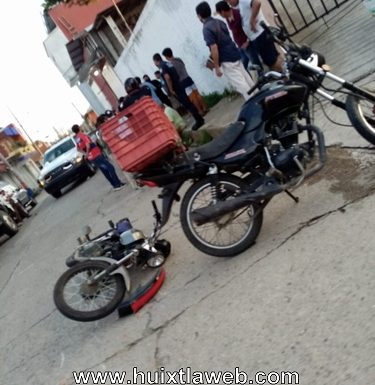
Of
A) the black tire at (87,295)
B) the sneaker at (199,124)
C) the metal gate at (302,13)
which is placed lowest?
the sneaker at (199,124)

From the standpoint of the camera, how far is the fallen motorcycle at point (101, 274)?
162 inches

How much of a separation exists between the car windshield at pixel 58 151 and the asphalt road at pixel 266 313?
550 inches

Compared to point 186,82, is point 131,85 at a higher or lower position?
higher

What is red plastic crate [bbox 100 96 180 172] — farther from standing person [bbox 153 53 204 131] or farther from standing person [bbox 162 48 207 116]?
standing person [bbox 162 48 207 116]

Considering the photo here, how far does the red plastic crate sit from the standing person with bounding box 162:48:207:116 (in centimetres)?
585

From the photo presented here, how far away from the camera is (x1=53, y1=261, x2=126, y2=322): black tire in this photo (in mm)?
4055

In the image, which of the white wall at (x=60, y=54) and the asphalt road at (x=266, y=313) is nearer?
the asphalt road at (x=266, y=313)

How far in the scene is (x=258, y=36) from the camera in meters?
6.95

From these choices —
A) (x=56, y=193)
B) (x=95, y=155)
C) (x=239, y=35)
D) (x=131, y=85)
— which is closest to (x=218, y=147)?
(x=239, y=35)

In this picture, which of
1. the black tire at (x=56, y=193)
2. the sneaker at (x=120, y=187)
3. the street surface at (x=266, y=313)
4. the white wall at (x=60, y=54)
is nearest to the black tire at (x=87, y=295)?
the street surface at (x=266, y=313)

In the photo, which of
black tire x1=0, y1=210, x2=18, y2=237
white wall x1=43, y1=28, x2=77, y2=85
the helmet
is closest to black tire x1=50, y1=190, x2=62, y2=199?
black tire x1=0, y1=210, x2=18, y2=237

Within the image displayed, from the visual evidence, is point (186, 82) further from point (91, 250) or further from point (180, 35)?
point (91, 250)

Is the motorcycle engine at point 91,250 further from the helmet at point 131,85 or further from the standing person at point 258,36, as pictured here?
the helmet at point 131,85

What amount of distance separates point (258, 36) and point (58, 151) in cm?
1378
